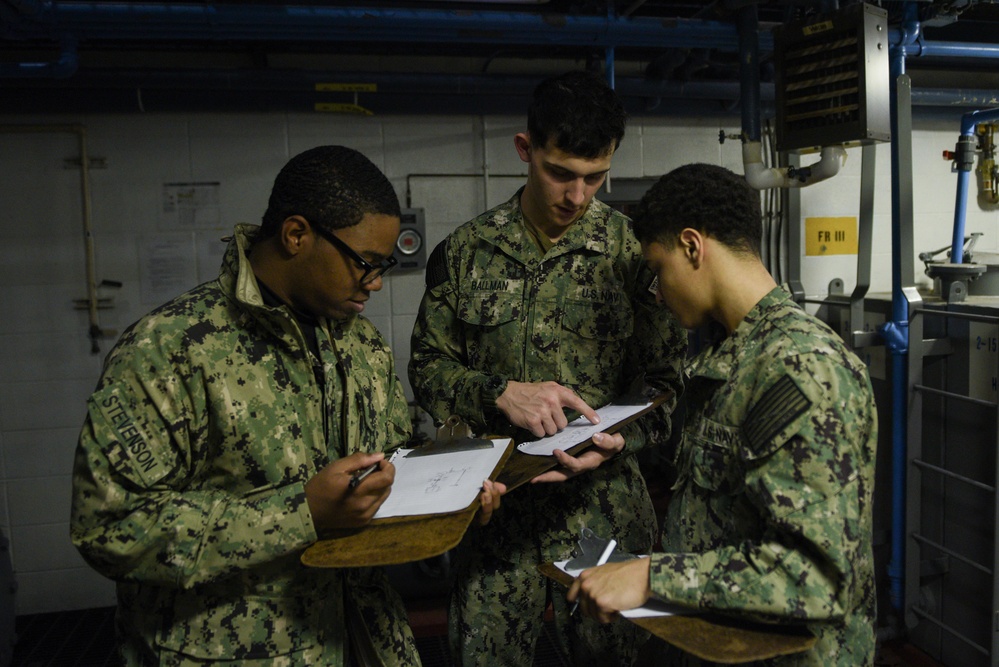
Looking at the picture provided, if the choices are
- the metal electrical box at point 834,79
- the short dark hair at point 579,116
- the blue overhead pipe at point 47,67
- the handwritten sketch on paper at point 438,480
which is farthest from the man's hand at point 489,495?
the blue overhead pipe at point 47,67

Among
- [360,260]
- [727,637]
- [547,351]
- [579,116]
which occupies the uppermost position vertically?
[579,116]

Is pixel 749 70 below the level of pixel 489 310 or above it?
above

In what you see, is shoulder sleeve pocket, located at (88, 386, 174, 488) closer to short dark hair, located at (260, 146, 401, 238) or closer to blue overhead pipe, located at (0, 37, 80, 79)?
short dark hair, located at (260, 146, 401, 238)

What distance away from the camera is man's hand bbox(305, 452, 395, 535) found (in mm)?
1138

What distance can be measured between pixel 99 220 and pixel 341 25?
1523mm

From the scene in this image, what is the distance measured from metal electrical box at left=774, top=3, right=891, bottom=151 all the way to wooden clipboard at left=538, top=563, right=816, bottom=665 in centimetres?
175


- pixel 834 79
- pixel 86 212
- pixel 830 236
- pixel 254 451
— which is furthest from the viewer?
pixel 830 236

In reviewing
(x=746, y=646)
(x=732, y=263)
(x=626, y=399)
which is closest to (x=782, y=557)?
(x=746, y=646)

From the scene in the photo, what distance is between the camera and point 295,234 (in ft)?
4.24

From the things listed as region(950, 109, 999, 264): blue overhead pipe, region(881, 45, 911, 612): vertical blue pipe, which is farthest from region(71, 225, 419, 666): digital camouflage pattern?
region(950, 109, 999, 264): blue overhead pipe

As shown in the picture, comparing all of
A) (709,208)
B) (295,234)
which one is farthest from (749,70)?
(295,234)

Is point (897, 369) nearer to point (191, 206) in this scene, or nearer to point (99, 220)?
point (191, 206)

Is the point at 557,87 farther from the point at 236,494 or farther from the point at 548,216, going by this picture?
the point at 236,494

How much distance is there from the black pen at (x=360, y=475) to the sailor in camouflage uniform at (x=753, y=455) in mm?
385
